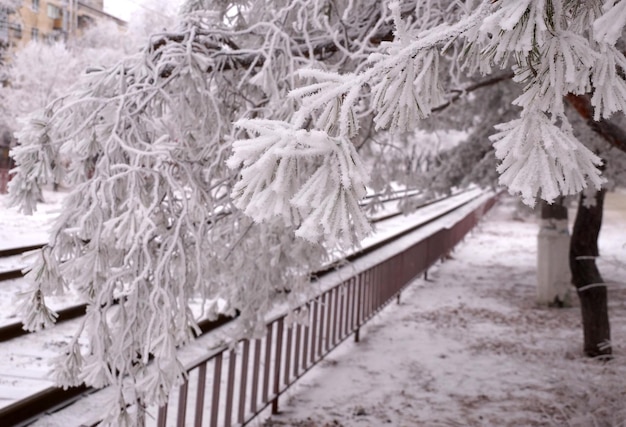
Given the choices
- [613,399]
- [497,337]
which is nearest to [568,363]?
[497,337]

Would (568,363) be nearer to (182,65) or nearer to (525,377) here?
(525,377)

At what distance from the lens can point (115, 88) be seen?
11.6 feet

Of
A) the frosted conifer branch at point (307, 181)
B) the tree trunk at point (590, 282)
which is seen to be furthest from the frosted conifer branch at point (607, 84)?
the tree trunk at point (590, 282)

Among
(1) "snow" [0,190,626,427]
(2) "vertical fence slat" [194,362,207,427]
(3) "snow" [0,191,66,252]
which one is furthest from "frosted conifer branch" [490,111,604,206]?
(3) "snow" [0,191,66,252]

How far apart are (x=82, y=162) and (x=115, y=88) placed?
1.51 ft

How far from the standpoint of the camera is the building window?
5170 centimetres

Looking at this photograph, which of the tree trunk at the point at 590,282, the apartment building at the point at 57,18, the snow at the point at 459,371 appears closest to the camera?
the snow at the point at 459,371

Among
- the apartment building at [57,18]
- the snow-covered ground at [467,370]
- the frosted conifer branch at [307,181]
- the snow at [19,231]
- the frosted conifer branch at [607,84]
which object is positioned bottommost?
the snow-covered ground at [467,370]

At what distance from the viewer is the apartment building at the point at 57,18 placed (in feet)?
156

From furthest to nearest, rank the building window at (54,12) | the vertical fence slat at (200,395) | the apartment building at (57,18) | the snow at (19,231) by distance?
the building window at (54,12) < the apartment building at (57,18) < the snow at (19,231) < the vertical fence slat at (200,395)

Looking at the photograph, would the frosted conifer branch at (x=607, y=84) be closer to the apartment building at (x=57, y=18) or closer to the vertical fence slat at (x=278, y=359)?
the vertical fence slat at (x=278, y=359)

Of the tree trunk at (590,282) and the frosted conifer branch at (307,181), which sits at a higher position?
the frosted conifer branch at (307,181)

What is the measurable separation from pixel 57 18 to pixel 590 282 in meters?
53.7

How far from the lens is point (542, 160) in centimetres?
173
